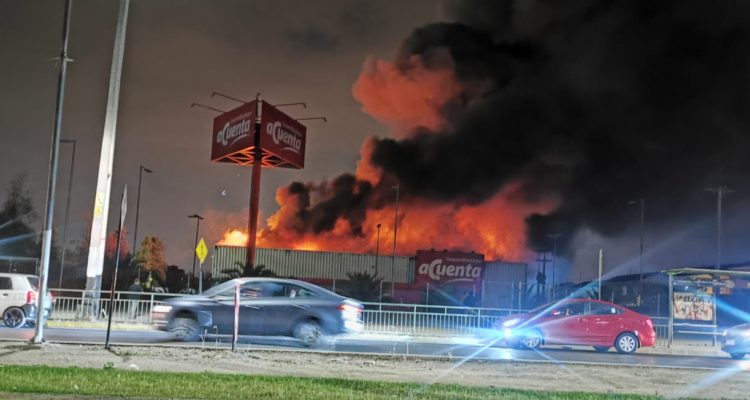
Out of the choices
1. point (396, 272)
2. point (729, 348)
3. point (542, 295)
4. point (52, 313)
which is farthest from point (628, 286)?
point (52, 313)

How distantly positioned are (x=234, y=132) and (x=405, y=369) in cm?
3775

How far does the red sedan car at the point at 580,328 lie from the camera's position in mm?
20062

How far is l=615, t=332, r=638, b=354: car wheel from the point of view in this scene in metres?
20.2

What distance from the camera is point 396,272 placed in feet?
205

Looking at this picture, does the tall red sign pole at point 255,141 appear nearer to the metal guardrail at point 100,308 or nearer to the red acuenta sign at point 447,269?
the red acuenta sign at point 447,269

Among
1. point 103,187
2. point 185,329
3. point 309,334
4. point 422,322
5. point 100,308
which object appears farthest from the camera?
point 422,322

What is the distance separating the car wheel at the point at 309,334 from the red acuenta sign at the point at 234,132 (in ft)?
103

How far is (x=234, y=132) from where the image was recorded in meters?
48.7

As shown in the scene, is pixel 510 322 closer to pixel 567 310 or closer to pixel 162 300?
pixel 567 310

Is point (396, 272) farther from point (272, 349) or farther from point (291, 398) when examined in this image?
point (291, 398)

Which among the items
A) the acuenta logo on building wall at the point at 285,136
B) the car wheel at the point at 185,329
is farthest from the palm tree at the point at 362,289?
the car wheel at the point at 185,329

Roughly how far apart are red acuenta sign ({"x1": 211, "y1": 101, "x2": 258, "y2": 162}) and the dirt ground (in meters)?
33.8

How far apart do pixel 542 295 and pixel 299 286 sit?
114 feet

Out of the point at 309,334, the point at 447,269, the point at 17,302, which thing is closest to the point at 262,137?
the point at 447,269
